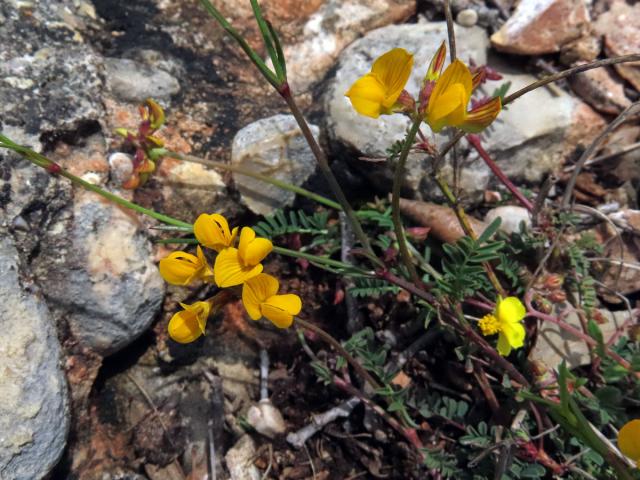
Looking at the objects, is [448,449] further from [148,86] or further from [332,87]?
Answer: [148,86]

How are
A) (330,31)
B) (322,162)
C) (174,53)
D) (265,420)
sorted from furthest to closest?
(330,31) → (174,53) → (265,420) → (322,162)

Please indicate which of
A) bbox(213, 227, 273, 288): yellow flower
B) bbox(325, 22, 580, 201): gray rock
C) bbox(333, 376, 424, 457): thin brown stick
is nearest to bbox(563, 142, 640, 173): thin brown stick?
bbox(325, 22, 580, 201): gray rock

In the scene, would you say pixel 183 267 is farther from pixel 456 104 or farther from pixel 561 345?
pixel 561 345

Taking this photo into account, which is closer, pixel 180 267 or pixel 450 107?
pixel 450 107

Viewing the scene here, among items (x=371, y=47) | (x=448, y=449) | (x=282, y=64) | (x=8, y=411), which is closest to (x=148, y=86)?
(x=371, y=47)

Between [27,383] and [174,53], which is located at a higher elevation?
[174,53]

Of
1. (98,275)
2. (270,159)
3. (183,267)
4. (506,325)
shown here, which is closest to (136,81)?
(270,159)
